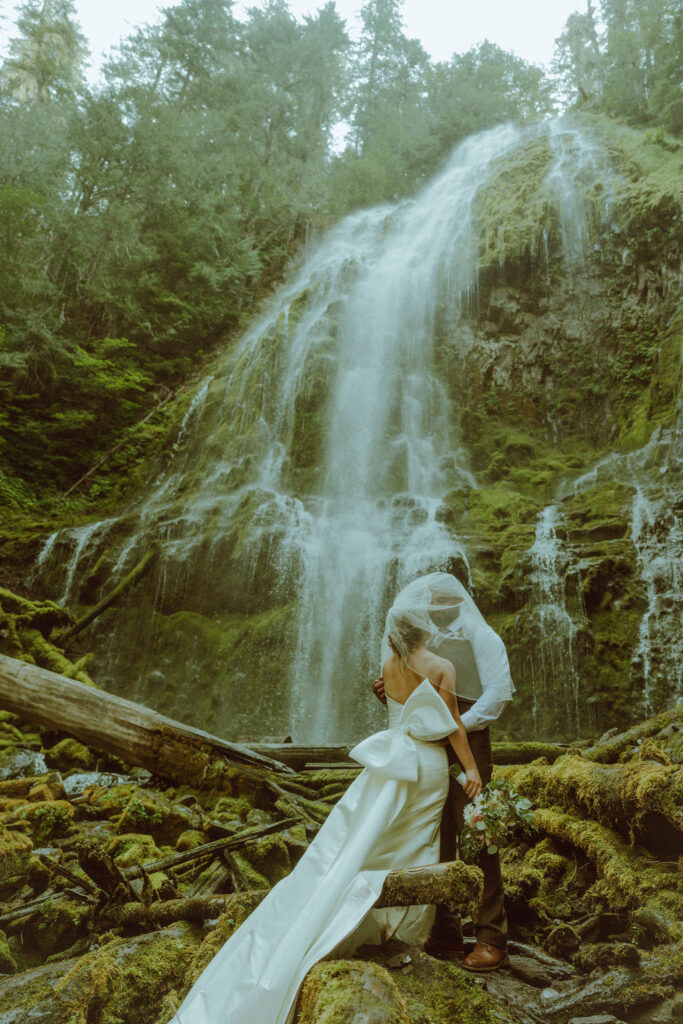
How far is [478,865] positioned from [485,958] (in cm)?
32

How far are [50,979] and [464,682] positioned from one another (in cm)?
210

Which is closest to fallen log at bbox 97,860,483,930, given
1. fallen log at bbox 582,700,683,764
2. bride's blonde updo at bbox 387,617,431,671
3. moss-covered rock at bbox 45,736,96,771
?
bride's blonde updo at bbox 387,617,431,671

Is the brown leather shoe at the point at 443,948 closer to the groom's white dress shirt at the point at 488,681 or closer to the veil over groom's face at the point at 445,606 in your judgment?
A: the groom's white dress shirt at the point at 488,681

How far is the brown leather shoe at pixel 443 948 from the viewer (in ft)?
8.20

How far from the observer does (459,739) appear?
2631 millimetres

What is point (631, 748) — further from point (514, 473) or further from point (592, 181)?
point (592, 181)

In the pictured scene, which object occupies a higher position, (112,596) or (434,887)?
(112,596)

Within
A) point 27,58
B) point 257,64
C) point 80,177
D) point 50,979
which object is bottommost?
point 50,979

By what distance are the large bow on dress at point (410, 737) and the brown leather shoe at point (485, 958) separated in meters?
0.69

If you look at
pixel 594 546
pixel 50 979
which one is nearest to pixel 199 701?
pixel 594 546

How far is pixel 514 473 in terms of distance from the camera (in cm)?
1241

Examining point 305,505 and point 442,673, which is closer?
point 442,673

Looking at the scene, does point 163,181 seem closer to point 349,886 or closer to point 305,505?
point 305,505

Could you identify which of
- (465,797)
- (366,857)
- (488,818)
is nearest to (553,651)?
(465,797)
